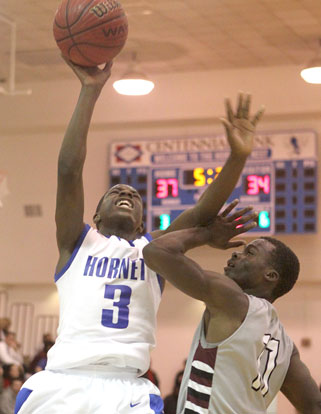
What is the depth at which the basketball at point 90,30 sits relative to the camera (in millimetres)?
4441

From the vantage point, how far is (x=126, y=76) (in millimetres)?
12070

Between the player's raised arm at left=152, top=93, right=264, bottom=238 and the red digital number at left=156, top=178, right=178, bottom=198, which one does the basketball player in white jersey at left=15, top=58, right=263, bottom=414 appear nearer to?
the player's raised arm at left=152, top=93, right=264, bottom=238

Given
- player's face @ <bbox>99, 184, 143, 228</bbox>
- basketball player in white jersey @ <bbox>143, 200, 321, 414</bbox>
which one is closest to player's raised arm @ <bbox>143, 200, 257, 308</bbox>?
basketball player in white jersey @ <bbox>143, 200, 321, 414</bbox>

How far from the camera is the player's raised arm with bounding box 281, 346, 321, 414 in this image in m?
4.05

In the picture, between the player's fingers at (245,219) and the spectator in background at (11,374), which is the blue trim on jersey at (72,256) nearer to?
the player's fingers at (245,219)

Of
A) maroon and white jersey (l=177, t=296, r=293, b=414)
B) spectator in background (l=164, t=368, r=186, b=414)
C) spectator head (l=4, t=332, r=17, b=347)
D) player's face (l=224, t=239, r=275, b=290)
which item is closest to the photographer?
maroon and white jersey (l=177, t=296, r=293, b=414)

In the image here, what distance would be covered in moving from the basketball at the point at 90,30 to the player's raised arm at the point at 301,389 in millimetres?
1839

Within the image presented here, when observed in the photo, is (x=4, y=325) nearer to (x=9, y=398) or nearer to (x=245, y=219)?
(x=9, y=398)

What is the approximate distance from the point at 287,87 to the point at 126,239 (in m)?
9.27

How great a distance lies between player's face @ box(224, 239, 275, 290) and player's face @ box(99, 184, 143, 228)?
636 millimetres

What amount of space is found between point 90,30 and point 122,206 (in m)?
0.94

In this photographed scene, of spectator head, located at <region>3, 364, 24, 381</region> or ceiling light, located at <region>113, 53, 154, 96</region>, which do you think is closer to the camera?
spectator head, located at <region>3, 364, 24, 381</region>

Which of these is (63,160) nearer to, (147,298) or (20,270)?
(147,298)

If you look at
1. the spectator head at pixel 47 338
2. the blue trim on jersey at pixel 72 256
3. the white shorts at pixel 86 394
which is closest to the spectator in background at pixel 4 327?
the spectator head at pixel 47 338
